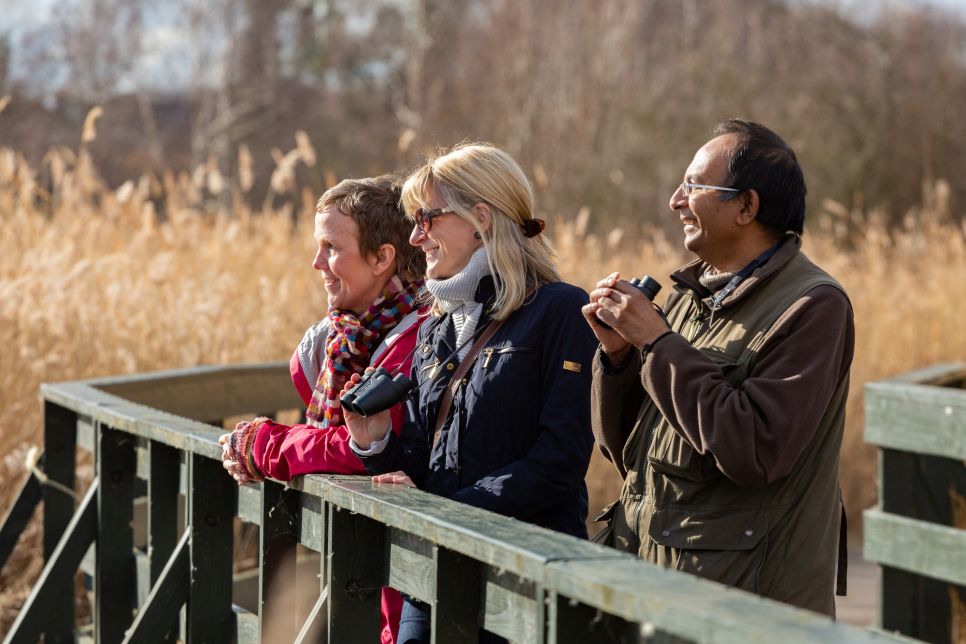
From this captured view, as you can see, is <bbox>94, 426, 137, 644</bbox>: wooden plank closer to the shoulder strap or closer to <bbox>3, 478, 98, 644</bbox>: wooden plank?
<bbox>3, 478, 98, 644</bbox>: wooden plank

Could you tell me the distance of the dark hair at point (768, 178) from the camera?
2.03 meters

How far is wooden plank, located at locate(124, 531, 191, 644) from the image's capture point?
264cm

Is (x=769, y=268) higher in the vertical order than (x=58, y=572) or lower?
higher

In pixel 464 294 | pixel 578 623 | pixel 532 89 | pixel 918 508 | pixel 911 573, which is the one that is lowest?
pixel 911 573

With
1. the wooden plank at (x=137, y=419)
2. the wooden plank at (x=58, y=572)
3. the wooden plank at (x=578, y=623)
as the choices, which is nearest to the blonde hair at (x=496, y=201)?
the wooden plank at (x=137, y=419)

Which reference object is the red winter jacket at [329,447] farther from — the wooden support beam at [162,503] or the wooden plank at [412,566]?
the wooden support beam at [162,503]

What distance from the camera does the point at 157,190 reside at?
6.08 meters

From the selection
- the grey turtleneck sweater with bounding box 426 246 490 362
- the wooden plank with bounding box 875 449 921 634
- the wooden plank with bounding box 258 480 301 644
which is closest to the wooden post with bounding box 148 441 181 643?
the wooden plank with bounding box 258 480 301 644

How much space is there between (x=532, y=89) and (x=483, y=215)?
13351mm

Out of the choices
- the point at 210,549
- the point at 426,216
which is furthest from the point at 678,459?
the point at 210,549

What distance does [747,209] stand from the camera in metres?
2.04

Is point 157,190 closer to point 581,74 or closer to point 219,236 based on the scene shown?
point 219,236

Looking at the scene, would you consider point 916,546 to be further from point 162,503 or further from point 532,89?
point 532,89

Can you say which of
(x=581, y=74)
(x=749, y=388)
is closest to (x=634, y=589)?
Result: (x=749, y=388)
